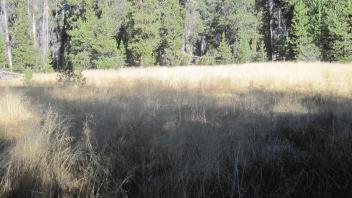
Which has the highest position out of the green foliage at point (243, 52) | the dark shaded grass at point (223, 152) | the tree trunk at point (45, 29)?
the tree trunk at point (45, 29)

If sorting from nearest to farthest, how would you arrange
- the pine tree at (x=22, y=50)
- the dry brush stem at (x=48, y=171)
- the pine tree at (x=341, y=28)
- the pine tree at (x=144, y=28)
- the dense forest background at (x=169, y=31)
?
the dry brush stem at (x=48, y=171) → the pine tree at (x=341, y=28) → the dense forest background at (x=169, y=31) → the pine tree at (x=144, y=28) → the pine tree at (x=22, y=50)

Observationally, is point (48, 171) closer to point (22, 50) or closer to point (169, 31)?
point (169, 31)

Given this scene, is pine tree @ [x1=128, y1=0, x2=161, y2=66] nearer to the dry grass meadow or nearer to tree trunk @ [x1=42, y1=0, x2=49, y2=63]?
tree trunk @ [x1=42, y1=0, x2=49, y2=63]

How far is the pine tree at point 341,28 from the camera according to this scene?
2703 cm

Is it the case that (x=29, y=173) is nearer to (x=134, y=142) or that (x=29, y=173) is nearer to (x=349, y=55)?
Result: (x=134, y=142)

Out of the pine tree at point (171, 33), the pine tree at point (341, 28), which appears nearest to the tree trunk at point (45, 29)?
the pine tree at point (171, 33)

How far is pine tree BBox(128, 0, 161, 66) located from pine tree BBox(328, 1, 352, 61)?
13.7 meters

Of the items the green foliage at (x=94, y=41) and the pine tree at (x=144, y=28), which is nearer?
the green foliage at (x=94, y=41)

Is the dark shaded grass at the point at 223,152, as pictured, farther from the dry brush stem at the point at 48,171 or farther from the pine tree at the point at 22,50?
the pine tree at the point at 22,50

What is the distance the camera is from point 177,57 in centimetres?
3475

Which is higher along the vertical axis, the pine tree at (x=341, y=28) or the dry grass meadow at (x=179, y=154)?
the pine tree at (x=341, y=28)

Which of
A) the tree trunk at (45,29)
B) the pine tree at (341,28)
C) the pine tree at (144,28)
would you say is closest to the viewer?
the pine tree at (341,28)

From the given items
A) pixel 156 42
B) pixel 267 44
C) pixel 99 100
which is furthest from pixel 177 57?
pixel 99 100

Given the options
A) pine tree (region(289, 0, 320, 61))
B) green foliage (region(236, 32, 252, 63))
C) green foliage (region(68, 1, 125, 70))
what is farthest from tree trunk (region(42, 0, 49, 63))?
pine tree (region(289, 0, 320, 61))
